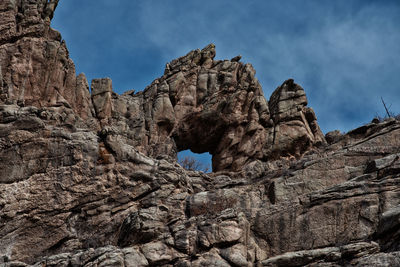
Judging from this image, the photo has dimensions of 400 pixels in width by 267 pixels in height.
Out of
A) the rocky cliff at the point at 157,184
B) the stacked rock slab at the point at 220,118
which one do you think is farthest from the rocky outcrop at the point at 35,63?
the stacked rock slab at the point at 220,118

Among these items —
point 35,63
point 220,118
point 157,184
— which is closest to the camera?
point 157,184

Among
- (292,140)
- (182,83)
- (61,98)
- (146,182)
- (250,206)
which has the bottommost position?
(250,206)

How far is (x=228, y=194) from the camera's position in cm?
2994

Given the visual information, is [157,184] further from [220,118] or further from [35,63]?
[220,118]

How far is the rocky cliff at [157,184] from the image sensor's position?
2538cm

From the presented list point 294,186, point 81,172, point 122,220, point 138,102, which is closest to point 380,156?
point 294,186

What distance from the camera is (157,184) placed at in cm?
3100

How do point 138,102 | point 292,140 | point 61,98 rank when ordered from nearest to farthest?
point 61,98, point 292,140, point 138,102

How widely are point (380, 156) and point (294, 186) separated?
5004 mm

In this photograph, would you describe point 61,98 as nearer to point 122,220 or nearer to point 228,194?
point 122,220

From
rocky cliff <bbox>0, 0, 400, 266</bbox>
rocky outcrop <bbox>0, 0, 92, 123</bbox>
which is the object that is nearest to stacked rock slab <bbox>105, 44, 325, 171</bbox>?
rocky cliff <bbox>0, 0, 400, 266</bbox>

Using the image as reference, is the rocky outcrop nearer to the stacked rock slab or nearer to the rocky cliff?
the rocky cliff

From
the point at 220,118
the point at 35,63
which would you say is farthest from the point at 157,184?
the point at 220,118

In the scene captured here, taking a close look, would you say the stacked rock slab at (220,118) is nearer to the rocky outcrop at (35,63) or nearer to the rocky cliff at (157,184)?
the rocky cliff at (157,184)
